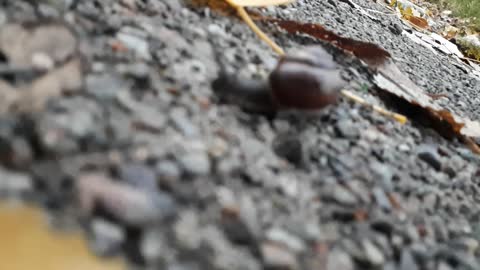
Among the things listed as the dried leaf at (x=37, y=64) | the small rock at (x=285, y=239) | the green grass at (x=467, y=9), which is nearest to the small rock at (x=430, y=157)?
the small rock at (x=285, y=239)

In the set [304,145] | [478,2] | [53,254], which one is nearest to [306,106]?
[304,145]

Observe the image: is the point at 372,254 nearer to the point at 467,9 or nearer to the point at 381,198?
the point at 381,198

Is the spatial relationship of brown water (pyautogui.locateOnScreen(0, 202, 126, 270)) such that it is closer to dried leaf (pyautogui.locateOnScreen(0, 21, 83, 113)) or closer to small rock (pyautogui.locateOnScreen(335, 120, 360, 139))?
dried leaf (pyautogui.locateOnScreen(0, 21, 83, 113))

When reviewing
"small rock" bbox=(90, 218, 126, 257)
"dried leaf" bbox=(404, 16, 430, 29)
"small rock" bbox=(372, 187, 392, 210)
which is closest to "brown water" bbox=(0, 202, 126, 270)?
"small rock" bbox=(90, 218, 126, 257)

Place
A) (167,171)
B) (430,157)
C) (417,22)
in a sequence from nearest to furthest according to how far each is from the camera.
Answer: (167,171), (430,157), (417,22)

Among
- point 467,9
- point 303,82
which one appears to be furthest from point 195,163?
point 467,9
